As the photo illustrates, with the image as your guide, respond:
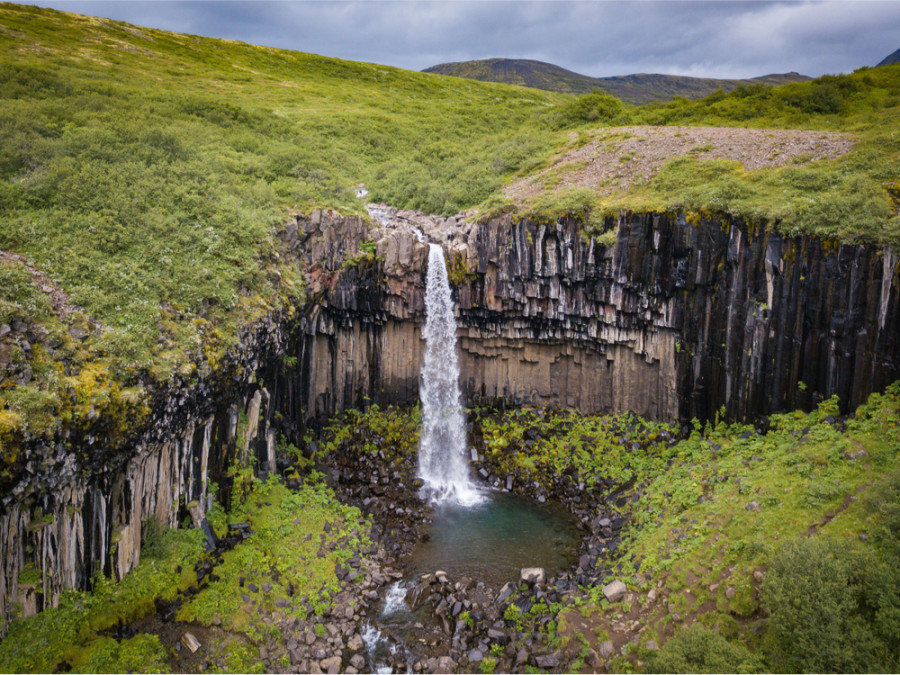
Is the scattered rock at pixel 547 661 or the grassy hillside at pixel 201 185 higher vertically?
the grassy hillside at pixel 201 185

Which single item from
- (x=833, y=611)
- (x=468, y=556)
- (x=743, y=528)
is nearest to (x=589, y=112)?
(x=743, y=528)

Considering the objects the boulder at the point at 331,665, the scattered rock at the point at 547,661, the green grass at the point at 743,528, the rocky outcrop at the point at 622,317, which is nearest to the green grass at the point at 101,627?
the boulder at the point at 331,665

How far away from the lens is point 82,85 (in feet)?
106

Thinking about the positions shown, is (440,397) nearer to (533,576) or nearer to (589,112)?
(533,576)

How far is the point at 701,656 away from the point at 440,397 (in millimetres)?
16872

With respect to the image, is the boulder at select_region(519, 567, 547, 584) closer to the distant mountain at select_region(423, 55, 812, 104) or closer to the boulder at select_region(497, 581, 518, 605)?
the boulder at select_region(497, 581, 518, 605)

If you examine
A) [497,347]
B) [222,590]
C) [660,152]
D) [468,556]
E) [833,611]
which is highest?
[660,152]

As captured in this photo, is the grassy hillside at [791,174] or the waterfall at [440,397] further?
the waterfall at [440,397]

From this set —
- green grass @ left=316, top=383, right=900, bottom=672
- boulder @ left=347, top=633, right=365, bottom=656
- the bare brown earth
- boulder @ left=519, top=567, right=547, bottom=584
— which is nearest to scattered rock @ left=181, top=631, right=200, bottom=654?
boulder @ left=347, top=633, right=365, bottom=656

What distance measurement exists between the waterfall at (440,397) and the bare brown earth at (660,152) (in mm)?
6544

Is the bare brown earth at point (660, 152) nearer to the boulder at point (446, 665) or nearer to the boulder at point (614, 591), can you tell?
the boulder at point (614, 591)

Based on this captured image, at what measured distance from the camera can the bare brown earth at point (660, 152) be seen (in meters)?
25.3

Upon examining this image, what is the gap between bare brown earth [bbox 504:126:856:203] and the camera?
82.9 ft

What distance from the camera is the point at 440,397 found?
1046 inches
